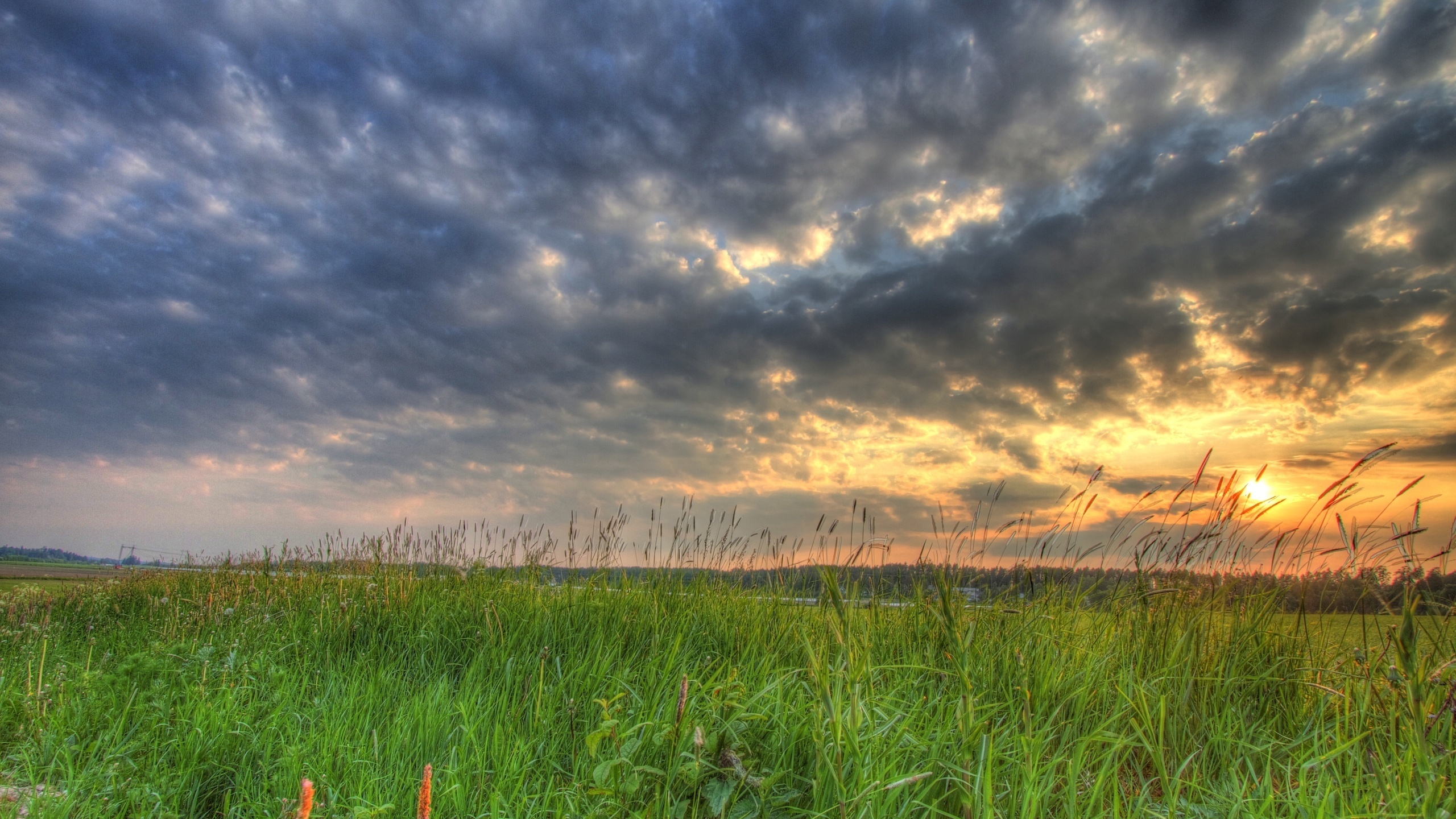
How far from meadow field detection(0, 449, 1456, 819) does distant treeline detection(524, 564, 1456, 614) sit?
7 cm

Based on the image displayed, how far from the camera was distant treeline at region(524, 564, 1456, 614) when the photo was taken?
4793 mm

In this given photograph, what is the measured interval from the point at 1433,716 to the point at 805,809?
12.1 ft

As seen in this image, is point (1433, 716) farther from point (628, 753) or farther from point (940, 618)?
point (628, 753)

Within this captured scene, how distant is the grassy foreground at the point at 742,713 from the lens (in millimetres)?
2805

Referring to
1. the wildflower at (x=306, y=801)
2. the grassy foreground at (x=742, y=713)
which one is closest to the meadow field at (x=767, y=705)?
the grassy foreground at (x=742, y=713)

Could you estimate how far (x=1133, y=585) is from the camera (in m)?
5.35

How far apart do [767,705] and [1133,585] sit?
3.66 metres

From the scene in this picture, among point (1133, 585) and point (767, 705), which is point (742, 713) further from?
point (1133, 585)

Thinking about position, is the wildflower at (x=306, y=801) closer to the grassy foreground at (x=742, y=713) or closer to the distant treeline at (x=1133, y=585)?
the grassy foreground at (x=742, y=713)

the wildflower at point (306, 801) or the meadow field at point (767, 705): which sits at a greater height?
the wildflower at point (306, 801)

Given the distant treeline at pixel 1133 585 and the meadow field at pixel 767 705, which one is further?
the distant treeline at pixel 1133 585

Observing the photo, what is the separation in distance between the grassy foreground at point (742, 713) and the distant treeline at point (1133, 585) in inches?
7.1

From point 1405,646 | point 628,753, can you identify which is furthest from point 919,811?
point 1405,646

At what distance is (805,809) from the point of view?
8.32ft
